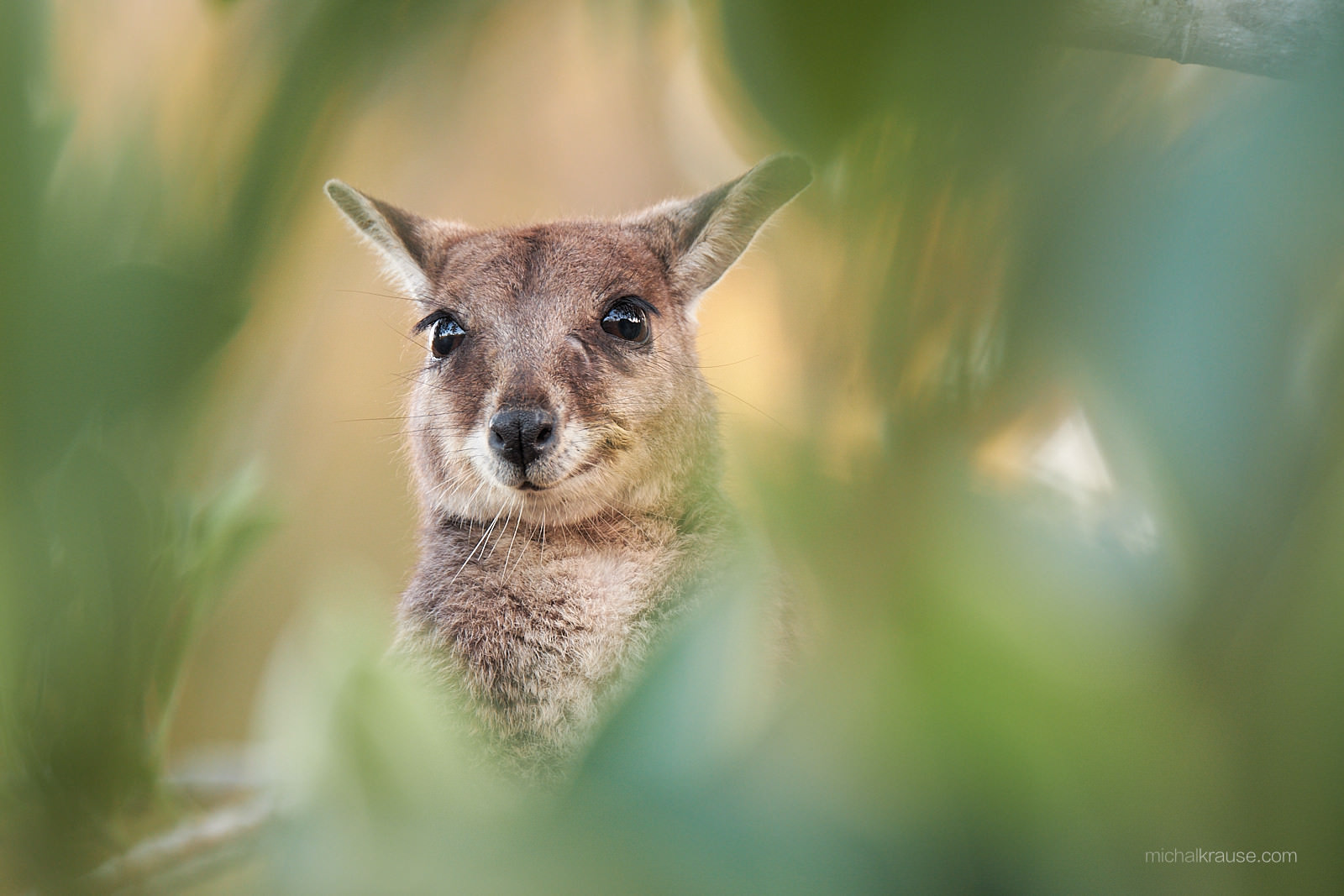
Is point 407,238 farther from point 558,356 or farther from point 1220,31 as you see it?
point 1220,31

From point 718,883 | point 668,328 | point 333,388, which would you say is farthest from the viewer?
point 668,328

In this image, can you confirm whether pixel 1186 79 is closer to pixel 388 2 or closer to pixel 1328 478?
pixel 1328 478

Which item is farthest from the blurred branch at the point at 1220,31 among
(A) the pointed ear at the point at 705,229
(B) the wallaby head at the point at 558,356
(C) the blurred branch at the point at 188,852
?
(B) the wallaby head at the point at 558,356

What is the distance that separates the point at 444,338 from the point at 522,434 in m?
0.29

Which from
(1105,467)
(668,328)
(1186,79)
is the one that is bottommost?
(1105,467)

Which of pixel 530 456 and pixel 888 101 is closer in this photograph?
pixel 888 101

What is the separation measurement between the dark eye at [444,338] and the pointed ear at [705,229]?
1.00 ft

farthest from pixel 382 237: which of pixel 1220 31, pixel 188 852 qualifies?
pixel 1220 31

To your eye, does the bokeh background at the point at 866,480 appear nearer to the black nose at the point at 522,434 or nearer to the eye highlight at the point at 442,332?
the black nose at the point at 522,434

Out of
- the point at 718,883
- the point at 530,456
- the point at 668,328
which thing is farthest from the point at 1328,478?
the point at 668,328

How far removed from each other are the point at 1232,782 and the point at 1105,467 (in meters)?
0.07

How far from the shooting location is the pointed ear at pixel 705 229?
0.75 meters

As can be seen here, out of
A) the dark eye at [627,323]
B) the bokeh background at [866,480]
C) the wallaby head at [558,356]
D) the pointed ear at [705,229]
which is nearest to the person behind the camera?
the bokeh background at [866,480]

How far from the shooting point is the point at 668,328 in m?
1.29
